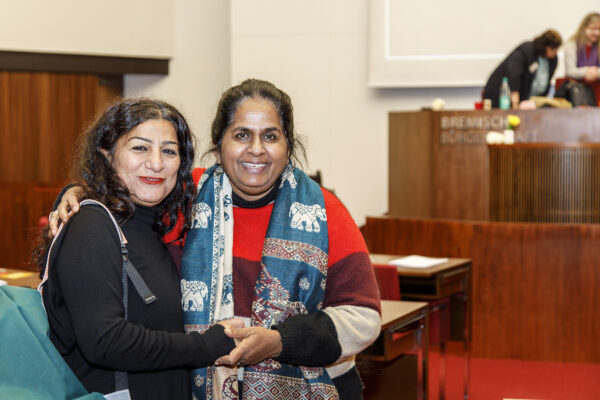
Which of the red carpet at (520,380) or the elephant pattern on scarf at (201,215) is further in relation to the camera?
the red carpet at (520,380)

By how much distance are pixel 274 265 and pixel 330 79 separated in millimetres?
7581

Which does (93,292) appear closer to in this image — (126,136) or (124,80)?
(126,136)

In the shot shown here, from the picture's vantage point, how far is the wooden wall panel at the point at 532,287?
557 centimetres

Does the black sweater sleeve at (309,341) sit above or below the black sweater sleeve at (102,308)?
below

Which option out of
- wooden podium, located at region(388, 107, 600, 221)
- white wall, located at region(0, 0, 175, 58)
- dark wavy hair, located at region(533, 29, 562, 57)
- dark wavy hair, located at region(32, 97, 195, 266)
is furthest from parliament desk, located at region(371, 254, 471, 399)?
white wall, located at region(0, 0, 175, 58)

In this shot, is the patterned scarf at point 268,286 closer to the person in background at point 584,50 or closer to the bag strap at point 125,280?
the bag strap at point 125,280

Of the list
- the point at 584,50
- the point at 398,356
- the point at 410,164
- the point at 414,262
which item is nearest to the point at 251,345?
the point at 398,356

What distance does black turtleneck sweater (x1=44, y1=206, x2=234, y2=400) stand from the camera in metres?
1.63

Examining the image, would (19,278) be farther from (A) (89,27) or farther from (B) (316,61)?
(B) (316,61)

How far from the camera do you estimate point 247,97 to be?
2096mm

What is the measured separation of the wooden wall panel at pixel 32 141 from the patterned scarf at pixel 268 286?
21.9 feet

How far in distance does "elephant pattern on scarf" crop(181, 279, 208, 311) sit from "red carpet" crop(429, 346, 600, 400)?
3129mm

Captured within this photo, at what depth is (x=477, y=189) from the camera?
21.3 ft

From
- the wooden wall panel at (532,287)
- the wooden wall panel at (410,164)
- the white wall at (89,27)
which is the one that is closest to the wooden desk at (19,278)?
the wooden wall panel at (532,287)
